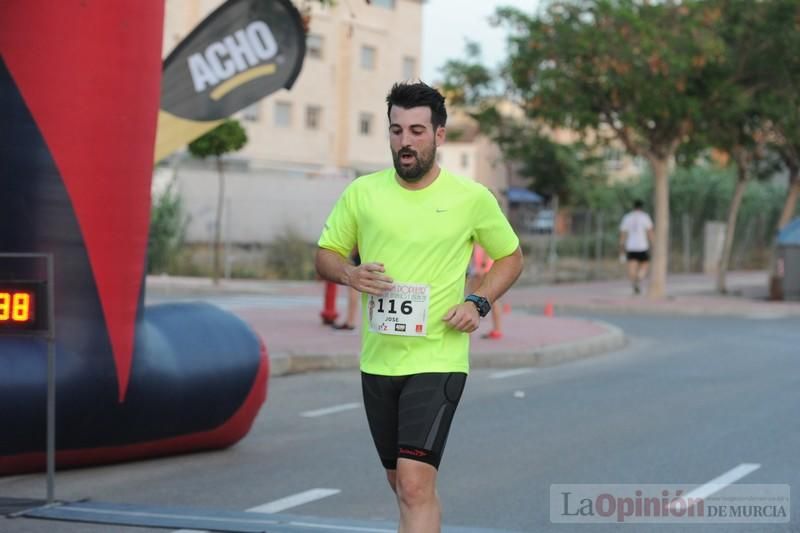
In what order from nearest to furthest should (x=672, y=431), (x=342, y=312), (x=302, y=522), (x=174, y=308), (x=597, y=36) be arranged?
(x=302, y=522)
(x=174, y=308)
(x=672, y=431)
(x=342, y=312)
(x=597, y=36)

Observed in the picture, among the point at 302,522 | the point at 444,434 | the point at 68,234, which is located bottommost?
the point at 302,522

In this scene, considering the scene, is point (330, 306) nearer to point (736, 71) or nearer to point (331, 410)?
point (331, 410)

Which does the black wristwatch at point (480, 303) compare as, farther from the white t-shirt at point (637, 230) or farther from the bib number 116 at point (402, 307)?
the white t-shirt at point (637, 230)

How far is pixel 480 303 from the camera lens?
17.1ft

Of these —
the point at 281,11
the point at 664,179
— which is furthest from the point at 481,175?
the point at 281,11

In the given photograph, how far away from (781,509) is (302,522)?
8.20ft

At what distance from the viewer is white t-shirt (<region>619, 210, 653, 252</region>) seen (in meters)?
26.6

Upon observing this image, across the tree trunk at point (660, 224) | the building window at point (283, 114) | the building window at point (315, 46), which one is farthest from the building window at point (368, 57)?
the tree trunk at point (660, 224)

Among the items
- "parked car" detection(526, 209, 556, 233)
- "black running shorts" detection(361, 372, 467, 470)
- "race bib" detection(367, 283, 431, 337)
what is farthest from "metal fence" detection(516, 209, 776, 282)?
"race bib" detection(367, 283, 431, 337)

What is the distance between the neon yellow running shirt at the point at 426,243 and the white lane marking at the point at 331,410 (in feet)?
19.0

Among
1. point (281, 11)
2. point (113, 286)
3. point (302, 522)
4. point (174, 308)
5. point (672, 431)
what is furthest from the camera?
point (281, 11)

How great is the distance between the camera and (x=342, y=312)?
67.9 feet

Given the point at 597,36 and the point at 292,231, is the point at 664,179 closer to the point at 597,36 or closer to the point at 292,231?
the point at 597,36

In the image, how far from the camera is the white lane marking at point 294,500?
23.7 feet
